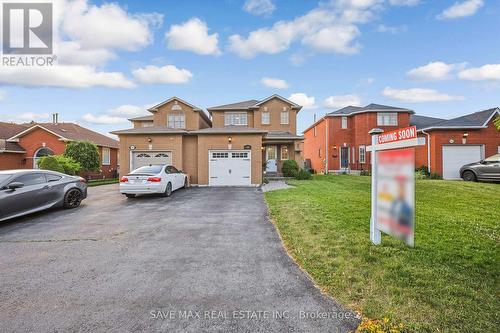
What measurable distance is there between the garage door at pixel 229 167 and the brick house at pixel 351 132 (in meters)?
13.0

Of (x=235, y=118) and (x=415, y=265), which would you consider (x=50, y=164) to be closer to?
(x=235, y=118)

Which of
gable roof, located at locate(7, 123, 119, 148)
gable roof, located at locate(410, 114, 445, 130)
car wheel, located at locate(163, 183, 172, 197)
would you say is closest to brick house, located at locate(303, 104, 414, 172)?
gable roof, located at locate(410, 114, 445, 130)

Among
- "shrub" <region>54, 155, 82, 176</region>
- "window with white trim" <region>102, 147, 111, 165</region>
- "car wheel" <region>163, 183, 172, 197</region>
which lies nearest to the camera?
"car wheel" <region>163, 183, 172, 197</region>

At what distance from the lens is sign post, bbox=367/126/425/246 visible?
11.4ft

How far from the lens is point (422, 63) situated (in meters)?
16.7

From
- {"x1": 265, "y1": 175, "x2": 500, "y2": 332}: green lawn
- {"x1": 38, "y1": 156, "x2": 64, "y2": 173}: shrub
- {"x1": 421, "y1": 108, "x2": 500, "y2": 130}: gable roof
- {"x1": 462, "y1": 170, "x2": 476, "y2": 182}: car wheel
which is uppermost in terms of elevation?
{"x1": 421, "y1": 108, "x2": 500, "y2": 130}: gable roof

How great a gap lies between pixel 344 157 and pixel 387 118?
529 cm

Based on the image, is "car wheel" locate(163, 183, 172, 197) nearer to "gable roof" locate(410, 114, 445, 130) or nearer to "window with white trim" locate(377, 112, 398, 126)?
"window with white trim" locate(377, 112, 398, 126)

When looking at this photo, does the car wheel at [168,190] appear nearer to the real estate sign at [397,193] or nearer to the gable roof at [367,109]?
the real estate sign at [397,193]

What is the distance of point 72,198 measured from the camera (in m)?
8.56

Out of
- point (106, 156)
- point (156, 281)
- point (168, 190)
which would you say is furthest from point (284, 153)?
point (156, 281)

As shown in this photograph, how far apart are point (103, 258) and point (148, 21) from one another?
524 inches

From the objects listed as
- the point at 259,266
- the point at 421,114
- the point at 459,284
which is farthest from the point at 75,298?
the point at 421,114

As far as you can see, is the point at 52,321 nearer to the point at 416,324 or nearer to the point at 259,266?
the point at 259,266
